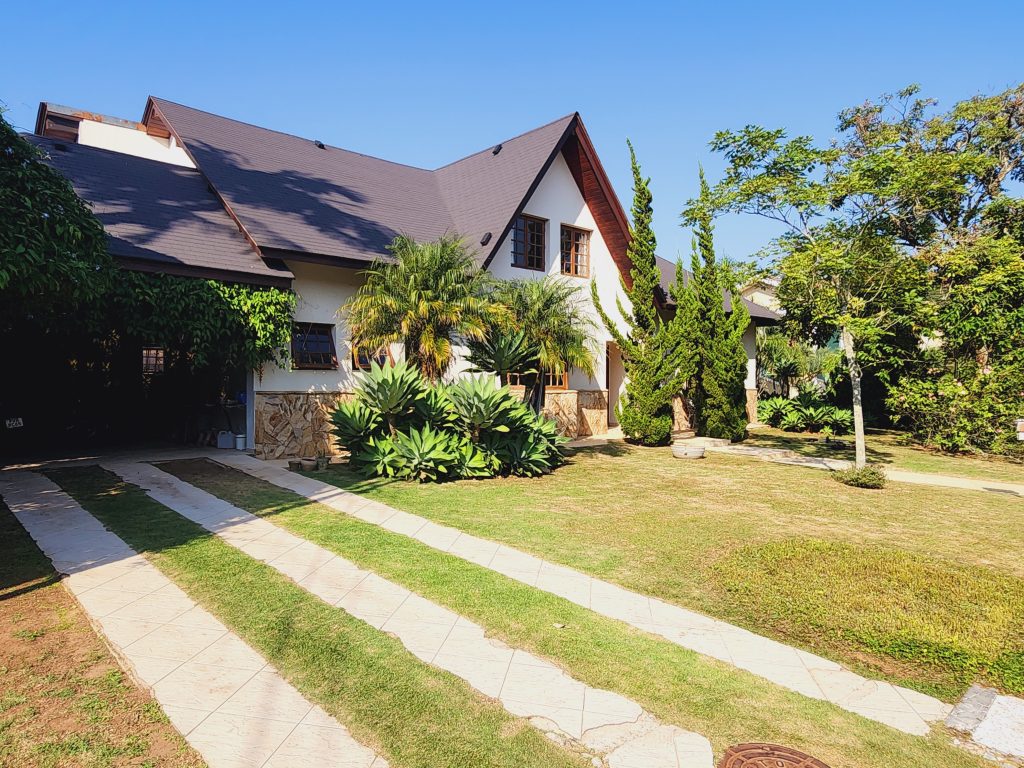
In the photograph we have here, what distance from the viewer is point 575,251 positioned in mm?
18359

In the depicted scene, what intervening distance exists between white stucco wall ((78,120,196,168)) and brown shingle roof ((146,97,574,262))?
4.05 feet

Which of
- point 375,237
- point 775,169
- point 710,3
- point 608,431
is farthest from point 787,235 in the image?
point 375,237

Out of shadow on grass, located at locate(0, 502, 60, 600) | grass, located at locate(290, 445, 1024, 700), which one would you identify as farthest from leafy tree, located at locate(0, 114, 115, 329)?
grass, located at locate(290, 445, 1024, 700)

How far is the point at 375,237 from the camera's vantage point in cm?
1434

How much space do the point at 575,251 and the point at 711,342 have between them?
16.8 feet

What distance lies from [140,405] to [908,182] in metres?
19.6

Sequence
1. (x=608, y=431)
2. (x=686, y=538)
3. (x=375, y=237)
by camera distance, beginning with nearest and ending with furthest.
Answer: (x=686, y=538) < (x=375, y=237) < (x=608, y=431)

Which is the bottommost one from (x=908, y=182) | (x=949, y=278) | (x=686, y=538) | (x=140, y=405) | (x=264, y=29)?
(x=686, y=538)

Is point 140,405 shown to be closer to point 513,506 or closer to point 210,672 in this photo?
point 513,506

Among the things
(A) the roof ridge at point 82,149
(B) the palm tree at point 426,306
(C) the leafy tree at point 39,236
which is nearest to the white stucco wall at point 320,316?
(B) the palm tree at point 426,306

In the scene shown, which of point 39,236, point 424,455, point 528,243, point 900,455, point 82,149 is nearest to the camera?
point 39,236

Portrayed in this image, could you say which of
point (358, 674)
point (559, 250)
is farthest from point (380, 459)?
point (559, 250)

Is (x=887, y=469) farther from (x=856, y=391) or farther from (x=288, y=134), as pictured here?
(x=288, y=134)

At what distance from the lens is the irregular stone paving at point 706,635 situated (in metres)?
3.67
